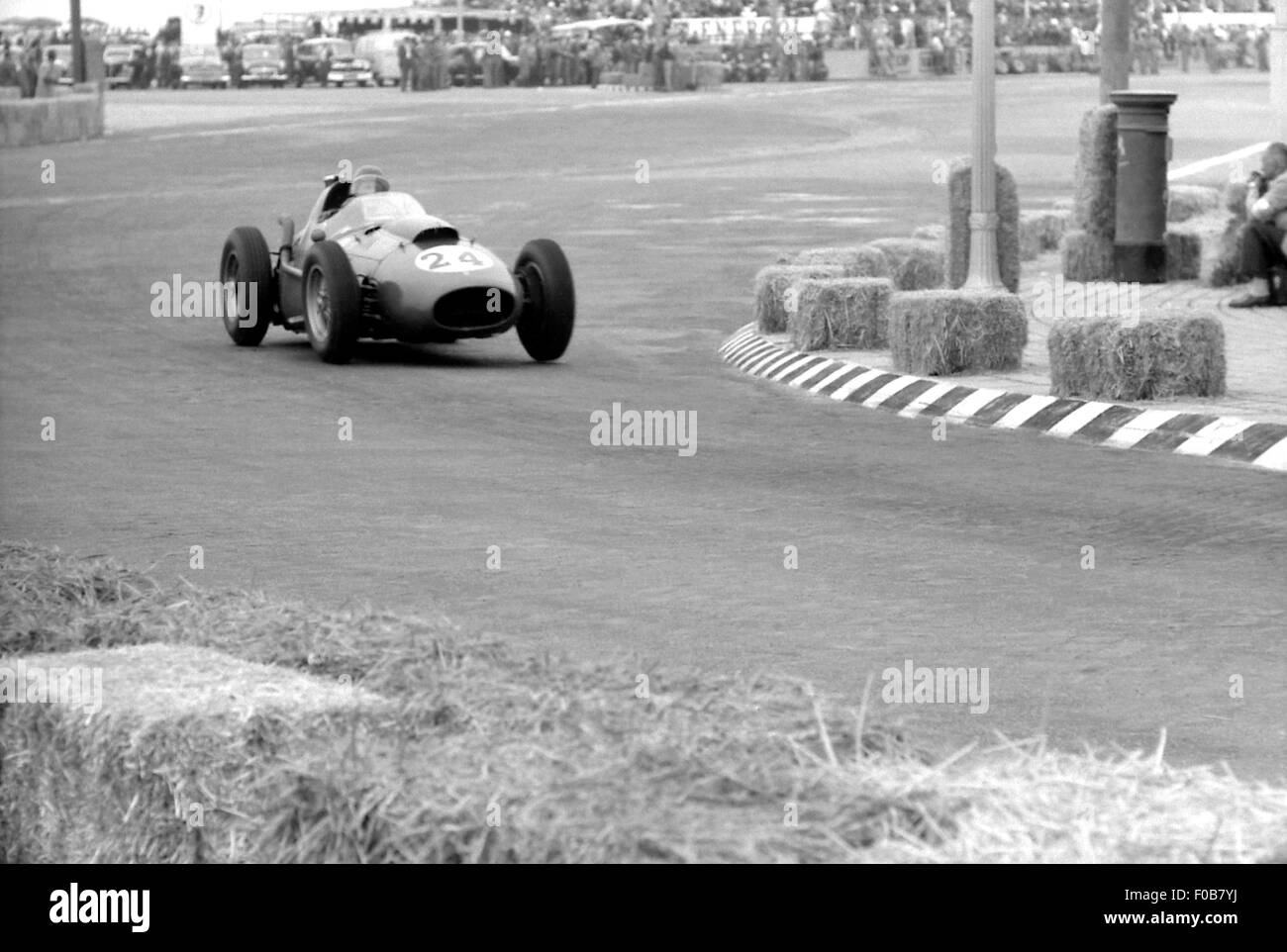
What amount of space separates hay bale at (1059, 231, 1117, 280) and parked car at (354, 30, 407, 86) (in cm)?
5845

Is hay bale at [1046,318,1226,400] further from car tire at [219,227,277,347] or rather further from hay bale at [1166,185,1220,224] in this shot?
hay bale at [1166,185,1220,224]

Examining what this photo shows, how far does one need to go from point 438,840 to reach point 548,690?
2.29 ft

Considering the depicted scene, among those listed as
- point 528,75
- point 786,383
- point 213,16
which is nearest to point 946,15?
point 528,75

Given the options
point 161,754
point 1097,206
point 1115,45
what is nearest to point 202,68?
point 1115,45

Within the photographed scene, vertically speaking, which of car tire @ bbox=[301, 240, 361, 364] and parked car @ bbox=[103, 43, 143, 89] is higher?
parked car @ bbox=[103, 43, 143, 89]

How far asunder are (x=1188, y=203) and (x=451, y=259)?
41.6 ft

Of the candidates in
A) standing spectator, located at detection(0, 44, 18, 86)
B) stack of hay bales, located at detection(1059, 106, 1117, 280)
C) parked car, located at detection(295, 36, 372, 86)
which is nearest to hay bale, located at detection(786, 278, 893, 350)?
stack of hay bales, located at detection(1059, 106, 1117, 280)

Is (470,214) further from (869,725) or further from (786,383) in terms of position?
(869,725)

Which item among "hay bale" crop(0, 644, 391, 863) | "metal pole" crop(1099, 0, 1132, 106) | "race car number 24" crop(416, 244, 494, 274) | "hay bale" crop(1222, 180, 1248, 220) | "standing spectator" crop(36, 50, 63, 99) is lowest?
"hay bale" crop(1222, 180, 1248, 220)

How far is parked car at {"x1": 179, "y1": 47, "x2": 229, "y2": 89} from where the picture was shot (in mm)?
75562

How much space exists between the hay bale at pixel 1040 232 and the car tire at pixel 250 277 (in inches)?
331

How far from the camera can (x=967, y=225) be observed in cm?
1764

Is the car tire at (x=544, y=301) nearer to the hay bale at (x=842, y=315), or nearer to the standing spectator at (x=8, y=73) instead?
the hay bale at (x=842, y=315)

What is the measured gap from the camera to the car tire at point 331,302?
14.6 metres
